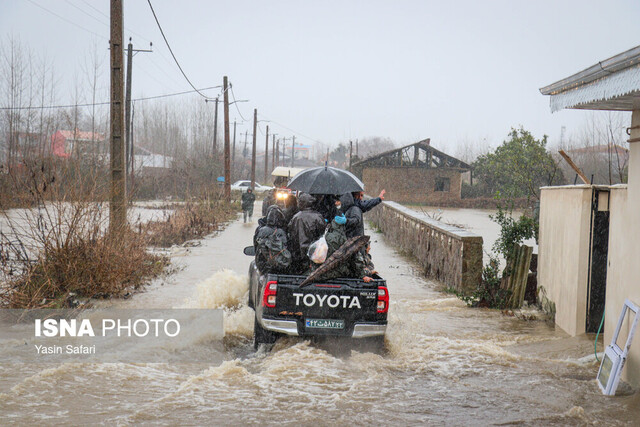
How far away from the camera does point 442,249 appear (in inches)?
545

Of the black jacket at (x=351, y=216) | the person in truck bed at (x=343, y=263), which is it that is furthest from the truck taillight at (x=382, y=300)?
the black jacket at (x=351, y=216)

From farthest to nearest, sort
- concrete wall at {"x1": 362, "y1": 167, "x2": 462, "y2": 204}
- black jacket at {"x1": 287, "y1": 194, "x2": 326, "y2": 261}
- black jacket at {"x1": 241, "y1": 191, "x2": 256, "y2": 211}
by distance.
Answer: concrete wall at {"x1": 362, "y1": 167, "x2": 462, "y2": 204}, black jacket at {"x1": 241, "y1": 191, "x2": 256, "y2": 211}, black jacket at {"x1": 287, "y1": 194, "x2": 326, "y2": 261}

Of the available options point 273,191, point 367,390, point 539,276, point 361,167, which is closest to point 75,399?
point 367,390

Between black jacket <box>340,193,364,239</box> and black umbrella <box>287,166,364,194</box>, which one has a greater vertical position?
black umbrella <box>287,166,364,194</box>

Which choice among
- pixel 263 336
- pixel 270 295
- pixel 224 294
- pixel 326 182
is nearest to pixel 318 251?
pixel 270 295

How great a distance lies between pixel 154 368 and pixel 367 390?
226 centimetres

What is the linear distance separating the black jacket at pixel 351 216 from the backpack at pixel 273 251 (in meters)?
1.70

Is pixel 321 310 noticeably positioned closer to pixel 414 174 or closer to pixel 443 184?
pixel 414 174

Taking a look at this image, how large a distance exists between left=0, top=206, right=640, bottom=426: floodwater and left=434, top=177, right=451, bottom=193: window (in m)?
46.8

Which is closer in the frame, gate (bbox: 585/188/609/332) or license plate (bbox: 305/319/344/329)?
license plate (bbox: 305/319/344/329)

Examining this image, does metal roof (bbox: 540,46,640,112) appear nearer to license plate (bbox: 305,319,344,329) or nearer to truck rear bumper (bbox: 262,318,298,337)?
license plate (bbox: 305,319,344,329)

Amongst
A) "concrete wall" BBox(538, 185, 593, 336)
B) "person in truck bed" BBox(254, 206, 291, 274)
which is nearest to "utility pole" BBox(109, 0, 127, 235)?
"person in truck bed" BBox(254, 206, 291, 274)

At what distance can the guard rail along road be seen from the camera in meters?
11.7

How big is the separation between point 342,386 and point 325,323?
87 cm
